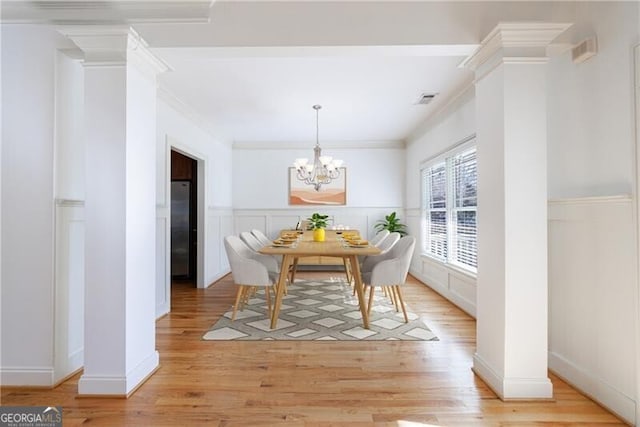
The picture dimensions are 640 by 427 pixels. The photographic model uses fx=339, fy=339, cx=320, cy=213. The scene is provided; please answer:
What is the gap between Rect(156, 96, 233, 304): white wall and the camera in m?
3.78

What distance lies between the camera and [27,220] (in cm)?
221

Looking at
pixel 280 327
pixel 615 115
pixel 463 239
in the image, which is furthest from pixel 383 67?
pixel 280 327

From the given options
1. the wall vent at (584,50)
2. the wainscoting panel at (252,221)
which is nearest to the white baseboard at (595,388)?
the wall vent at (584,50)

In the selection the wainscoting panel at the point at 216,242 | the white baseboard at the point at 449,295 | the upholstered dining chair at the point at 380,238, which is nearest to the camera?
the white baseboard at the point at 449,295

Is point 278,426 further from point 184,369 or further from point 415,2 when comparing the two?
point 415,2

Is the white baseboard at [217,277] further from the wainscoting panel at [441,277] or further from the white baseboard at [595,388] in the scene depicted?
the white baseboard at [595,388]

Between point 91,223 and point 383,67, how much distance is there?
277 centimetres

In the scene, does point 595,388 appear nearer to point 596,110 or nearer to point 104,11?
point 596,110

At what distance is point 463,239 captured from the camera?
4145 mm

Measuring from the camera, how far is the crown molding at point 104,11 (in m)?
2.16

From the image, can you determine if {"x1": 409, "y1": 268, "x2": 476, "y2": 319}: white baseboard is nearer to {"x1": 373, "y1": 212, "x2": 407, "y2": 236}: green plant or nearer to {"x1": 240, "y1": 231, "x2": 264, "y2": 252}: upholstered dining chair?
{"x1": 373, "y1": 212, "x2": 407, "y2": 236}: green plant

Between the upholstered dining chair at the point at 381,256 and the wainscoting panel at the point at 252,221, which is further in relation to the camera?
the wainscoting panel at the point at 252,221

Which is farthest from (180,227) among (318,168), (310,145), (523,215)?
(523,215)

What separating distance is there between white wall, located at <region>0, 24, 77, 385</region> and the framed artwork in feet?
15.4
